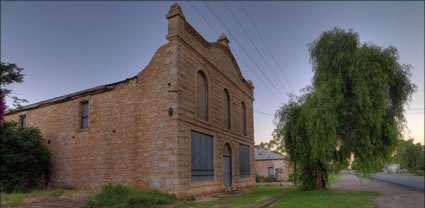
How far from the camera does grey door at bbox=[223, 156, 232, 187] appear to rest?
1768cm

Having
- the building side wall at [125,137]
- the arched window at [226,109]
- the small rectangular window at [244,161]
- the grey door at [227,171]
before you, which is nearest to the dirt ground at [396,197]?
the small rectangular window at [244,161]

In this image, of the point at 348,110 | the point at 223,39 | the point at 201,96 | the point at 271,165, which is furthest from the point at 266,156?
the point at 201,96

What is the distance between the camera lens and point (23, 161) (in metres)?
16.0

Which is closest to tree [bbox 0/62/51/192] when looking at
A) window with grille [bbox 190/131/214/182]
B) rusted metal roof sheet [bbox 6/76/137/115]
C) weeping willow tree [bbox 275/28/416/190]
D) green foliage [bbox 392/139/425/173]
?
rusted metal roof sheet [bbox 6/76/137/115]

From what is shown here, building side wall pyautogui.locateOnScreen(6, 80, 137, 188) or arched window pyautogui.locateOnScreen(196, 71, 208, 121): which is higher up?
arched window pyautogui.locateOnScreen(196, 71, 208, 121)

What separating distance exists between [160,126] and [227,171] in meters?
6.32

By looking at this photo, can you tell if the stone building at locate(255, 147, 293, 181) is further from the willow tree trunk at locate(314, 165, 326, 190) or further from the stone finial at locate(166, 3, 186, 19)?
the stone finial at locate(166, 3, 186, 19)

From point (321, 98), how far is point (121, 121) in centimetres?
1034

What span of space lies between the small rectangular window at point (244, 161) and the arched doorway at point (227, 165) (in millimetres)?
1921

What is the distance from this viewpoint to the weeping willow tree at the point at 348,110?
15.0 meters

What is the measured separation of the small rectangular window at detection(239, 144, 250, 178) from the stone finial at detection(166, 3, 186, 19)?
1037cm

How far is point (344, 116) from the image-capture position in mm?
15766

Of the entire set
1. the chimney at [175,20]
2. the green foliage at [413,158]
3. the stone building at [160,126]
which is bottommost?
the green foliage at [413,158]

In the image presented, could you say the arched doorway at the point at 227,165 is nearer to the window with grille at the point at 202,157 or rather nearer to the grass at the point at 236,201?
the window with grille at the point at 202,157
